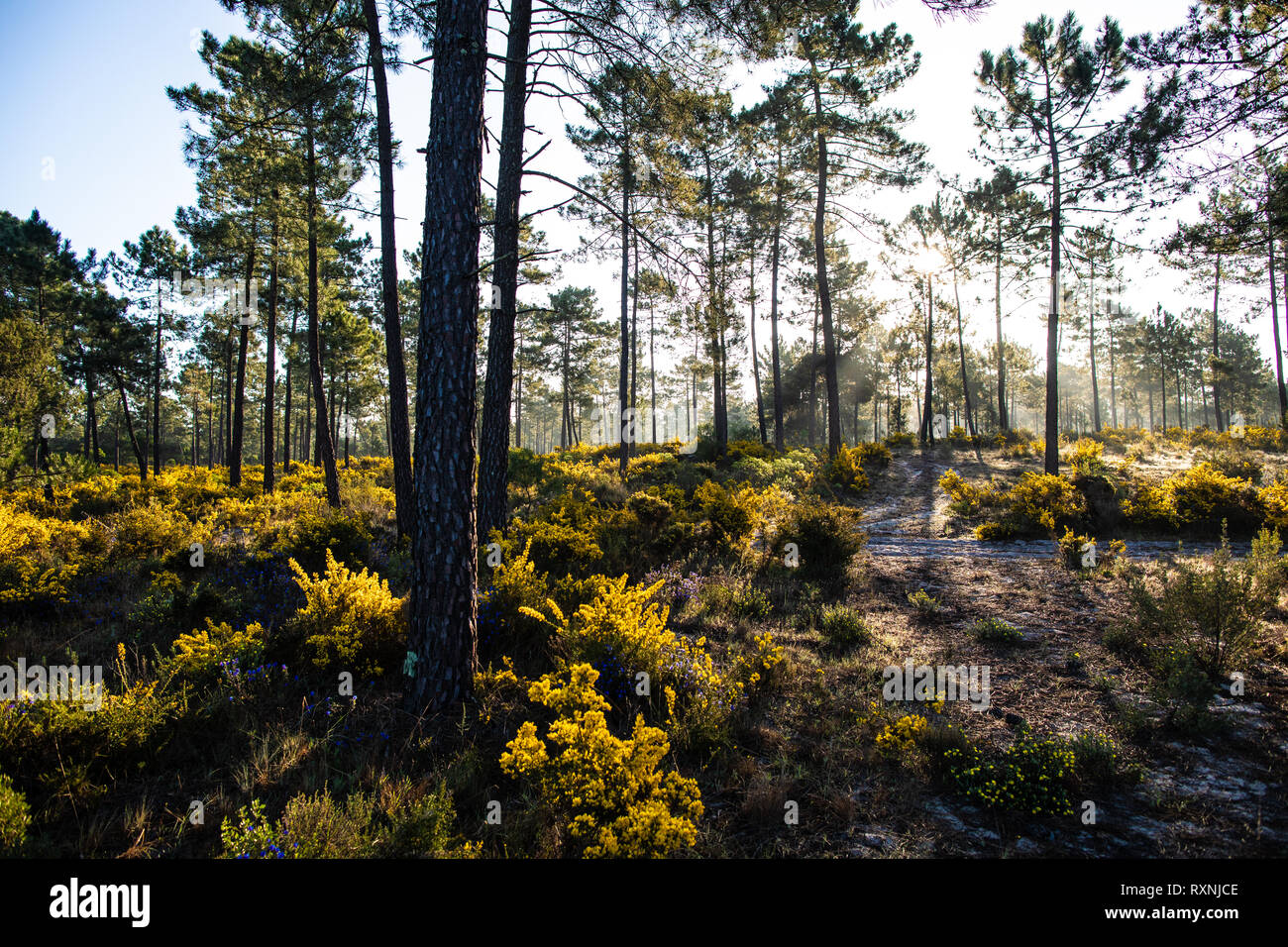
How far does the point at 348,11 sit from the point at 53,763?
991 centimetres

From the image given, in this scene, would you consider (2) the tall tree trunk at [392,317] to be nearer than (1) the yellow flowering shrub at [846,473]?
Yes

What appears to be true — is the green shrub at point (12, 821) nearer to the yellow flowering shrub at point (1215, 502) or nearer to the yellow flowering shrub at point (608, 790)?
the yellow flowering shrub at point (608, 790)

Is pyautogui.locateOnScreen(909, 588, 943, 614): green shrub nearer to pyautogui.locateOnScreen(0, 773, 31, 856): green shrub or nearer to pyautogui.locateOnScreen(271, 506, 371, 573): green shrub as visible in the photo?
pyautogui.locateOnScreen(0, 773, 31, 856): green shrub

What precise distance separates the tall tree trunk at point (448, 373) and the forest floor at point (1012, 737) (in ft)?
7.45

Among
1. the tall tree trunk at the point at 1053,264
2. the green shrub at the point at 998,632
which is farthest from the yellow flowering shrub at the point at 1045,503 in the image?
the green shrub at the point at 998,632

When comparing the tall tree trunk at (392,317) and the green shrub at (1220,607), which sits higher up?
the tall tree trunk at (392,317)

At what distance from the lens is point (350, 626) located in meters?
4.39

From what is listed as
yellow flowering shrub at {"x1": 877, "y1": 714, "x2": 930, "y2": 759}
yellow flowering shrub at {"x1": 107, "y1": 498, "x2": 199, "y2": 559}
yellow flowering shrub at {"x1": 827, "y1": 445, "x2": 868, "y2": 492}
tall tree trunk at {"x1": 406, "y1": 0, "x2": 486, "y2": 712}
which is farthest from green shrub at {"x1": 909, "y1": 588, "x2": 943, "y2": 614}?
yellow flowering shrub at {"x1": 107, "y1": 498, "x2": 199, "y2": 559}

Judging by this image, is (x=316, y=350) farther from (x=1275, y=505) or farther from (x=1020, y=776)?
(x=1275, y=505)

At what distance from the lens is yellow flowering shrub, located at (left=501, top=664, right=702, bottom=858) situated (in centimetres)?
229

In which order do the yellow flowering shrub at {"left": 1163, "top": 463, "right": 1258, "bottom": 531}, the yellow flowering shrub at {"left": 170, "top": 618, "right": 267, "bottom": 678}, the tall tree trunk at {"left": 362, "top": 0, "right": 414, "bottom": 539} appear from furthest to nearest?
1. the yellow flowering shrub at {"left": 1163, "top": 463, "right": 1258, "bottom": 531}
2. the tall tree trunk at {"left": 362, "top": 0, "right": 414, "bottom": 539}
3. the yellow flowering shrub at {"left": 170, "top": 618, "right": 267, "bottom": 678}

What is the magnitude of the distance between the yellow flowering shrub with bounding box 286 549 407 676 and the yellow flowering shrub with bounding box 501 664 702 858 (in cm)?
214

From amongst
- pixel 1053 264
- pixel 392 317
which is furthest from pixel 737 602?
pixel 1053 264

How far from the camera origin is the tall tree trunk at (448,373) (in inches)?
148
